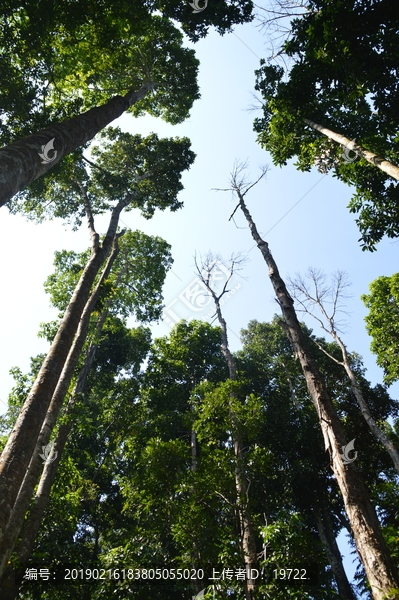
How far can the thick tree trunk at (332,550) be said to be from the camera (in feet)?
39.6

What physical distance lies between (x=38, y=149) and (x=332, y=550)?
54.6 ft

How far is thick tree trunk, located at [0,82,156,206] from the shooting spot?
3988mm

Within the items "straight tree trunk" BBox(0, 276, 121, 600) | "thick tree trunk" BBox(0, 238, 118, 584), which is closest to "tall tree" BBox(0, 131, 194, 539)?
"thick tree trunk" BBox(0, 238, 118, 584)

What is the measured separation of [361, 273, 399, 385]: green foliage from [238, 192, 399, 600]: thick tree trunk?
11.4 m

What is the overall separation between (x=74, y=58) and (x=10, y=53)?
2290mm

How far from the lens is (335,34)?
7844 millimetres

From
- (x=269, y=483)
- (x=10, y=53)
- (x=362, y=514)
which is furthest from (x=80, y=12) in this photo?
(x=269, y=483)

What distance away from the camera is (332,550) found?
13.5m

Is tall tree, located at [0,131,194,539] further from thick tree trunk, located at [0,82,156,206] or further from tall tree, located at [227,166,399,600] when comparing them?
tall tree, located at [227,166,399,600]

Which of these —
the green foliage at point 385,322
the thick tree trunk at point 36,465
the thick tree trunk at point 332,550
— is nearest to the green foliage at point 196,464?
the thick tree trunk at point 332,550

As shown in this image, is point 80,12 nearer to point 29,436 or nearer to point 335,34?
point 335,34
